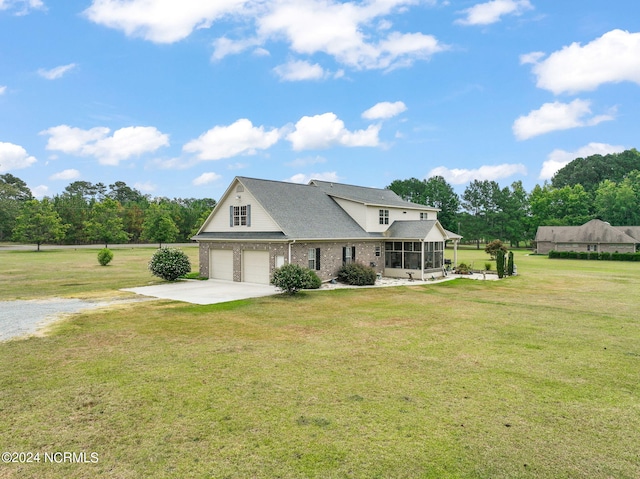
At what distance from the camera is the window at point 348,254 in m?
23.1

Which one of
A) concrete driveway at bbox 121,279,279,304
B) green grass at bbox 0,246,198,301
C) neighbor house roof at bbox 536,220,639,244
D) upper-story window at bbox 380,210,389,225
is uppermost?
upper-story window at bbox 380,210,389,225

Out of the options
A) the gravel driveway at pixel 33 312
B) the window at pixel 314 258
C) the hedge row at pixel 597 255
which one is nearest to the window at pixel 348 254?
the window at pixel 314 258

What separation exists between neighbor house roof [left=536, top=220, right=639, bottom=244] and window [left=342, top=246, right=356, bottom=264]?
141ft

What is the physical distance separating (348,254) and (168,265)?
35.1ft

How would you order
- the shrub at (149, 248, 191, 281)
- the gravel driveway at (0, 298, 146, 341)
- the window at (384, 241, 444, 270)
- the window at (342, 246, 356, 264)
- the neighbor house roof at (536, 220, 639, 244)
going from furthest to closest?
the neighbor house roof at (536, 220, 639, 244), the window at (384, 241, 444, 270), the window at (342, 246, 356, 264), the shrub at (149, 248, 191, 281), the gravel driveway at (0, 298, 146, 341)

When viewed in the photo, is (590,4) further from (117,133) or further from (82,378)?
(117,133)

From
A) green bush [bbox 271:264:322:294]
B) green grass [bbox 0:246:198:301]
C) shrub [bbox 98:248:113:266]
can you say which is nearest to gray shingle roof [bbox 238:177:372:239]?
green bush [bbox 271:264:322:294]

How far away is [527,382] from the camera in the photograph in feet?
23.7

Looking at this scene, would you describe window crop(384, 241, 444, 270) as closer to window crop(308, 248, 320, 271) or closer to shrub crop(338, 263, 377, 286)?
shrub crop(338, 263, 377, 286)

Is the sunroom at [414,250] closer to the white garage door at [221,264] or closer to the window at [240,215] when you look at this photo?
the window at [240,215]

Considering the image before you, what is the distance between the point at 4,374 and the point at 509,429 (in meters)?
9.11

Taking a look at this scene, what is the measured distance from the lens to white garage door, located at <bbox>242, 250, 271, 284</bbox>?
21516 mm

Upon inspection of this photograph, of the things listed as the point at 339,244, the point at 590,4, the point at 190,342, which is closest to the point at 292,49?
the point at 339,244

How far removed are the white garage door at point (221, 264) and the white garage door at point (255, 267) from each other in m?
1.26
